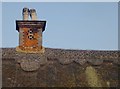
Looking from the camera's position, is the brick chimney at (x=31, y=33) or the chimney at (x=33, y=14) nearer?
the brick chimney at (x=31, y=33)

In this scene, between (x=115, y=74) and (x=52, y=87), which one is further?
(x=115, y=74)

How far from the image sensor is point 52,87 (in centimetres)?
1380

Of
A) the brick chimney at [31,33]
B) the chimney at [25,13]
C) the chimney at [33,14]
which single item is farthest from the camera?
the chimney at [25,13]

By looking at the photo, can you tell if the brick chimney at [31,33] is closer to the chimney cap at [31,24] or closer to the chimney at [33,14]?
the chimney cap at [31,24]

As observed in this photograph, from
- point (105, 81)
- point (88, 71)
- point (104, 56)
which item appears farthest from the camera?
point (104, 56)

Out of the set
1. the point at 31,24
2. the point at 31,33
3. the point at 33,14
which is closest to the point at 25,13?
the point at 33,14

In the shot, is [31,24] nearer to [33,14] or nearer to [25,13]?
[33,14]

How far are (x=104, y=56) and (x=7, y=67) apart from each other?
5204 mm

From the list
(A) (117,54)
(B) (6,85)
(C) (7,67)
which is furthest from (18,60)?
(A) (117,54)

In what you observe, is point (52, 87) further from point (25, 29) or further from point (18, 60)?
point (25, 29)

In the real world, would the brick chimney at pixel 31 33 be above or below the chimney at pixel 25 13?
below

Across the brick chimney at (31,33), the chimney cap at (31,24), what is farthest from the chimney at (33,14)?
the chimney cap at (31,24)

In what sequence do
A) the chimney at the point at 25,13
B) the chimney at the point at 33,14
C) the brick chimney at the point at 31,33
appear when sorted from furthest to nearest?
the chimney at the point at 25,13 < the chimney at the point at 33,14 < the brick chimney at the point at 31,33

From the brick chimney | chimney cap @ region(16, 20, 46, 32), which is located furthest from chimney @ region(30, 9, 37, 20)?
chimney cap @ region(16, 20, 46, 32)
